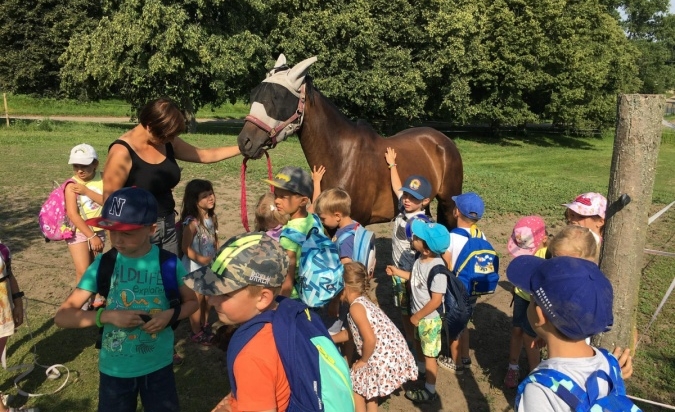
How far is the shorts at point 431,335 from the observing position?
142 inches

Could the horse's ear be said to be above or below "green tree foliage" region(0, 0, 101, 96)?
below

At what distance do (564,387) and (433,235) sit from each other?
6.04 ft

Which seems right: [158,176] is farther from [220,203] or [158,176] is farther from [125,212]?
[220,203]

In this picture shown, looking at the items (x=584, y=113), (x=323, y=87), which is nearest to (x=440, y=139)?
(x=323, y=87)

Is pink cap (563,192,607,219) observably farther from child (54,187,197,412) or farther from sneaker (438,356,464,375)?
child (54,187,197,412)

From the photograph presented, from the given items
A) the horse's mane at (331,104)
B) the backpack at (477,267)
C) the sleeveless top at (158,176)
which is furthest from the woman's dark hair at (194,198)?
the backpack at (477,267)

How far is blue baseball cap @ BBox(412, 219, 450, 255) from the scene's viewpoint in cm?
345

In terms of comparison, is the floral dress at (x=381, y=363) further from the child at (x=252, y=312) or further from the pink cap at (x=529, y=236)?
the pink cap at (x=529, y=236)

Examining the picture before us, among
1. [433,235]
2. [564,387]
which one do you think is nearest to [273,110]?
[433,235]

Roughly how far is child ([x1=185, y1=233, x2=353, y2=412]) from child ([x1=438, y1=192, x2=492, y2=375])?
2.44 metres

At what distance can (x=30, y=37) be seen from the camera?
32.1 m

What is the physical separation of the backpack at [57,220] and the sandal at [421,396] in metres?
3.40

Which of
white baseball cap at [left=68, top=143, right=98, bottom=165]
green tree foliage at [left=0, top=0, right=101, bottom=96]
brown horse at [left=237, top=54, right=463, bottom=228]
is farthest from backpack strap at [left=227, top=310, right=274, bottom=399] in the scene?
green tree foliage at [left=0, top=0, right=101, bottom=96]

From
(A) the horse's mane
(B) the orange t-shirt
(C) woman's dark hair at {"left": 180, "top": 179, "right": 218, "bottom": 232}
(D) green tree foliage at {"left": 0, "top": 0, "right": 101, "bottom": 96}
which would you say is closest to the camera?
(B) the orange t-shirt
